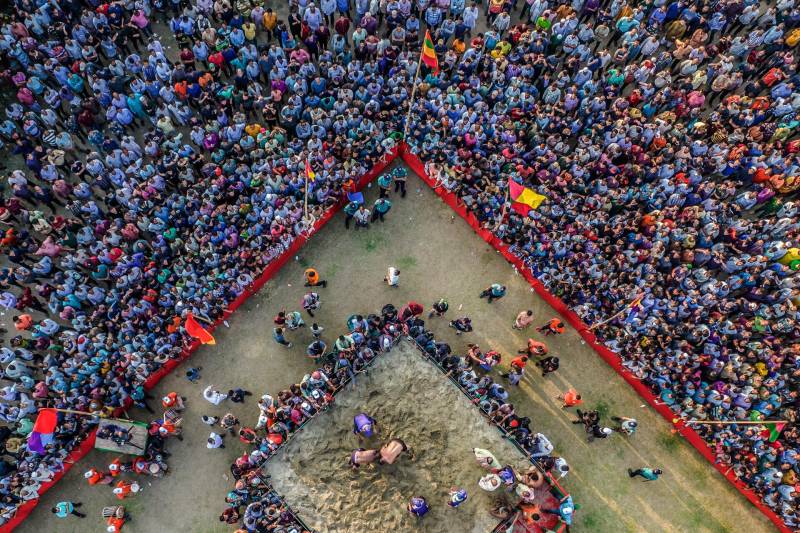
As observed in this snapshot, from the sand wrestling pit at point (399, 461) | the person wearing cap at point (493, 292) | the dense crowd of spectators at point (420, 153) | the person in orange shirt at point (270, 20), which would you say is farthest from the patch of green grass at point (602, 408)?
the person in orange shirt at point (270, 20)

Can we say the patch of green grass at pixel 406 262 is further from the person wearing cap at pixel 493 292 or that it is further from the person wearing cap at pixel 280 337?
the person wearing cap at pixel 280 337

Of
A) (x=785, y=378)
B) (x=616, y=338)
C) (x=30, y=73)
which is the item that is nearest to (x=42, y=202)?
(x=30, y=73)

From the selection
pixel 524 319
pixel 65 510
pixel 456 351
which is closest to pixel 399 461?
pixel 456 351

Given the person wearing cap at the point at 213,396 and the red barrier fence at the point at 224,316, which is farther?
the person wearing cap at the point at 213,396

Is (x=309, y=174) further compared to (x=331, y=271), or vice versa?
(x=331, y=271)

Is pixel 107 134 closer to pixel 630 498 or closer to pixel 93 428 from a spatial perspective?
pixel 93 428

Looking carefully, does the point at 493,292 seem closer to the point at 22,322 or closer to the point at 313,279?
the point at 313,279

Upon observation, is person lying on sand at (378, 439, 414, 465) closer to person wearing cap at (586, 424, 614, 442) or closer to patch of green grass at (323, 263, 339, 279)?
person wearing cap at (586, 424, 614, 442)
